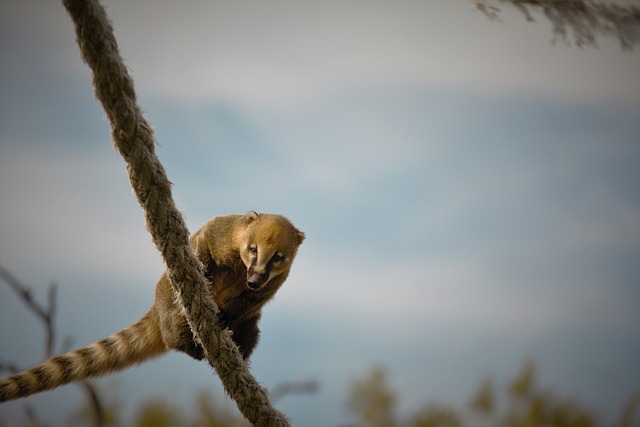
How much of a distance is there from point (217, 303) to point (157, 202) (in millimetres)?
1048

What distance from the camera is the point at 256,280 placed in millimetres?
3250

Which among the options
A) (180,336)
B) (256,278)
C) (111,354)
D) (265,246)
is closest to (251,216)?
(265,246)

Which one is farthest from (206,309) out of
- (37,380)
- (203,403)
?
(203,403)

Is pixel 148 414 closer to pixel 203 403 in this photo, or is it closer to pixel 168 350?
pixel 203 403

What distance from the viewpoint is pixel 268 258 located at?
3475 millimetres

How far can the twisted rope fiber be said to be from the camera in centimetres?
218

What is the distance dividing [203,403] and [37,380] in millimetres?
4904

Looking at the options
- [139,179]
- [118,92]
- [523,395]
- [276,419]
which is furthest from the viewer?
[523,395]

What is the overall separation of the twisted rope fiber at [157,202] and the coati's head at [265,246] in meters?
0.49

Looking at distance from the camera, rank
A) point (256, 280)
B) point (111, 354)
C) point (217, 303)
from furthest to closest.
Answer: point (111, 354)
point (217, 303)
point (256, 280)

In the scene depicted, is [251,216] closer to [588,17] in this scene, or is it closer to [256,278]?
[256,278]

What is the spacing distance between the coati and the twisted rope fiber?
40cm

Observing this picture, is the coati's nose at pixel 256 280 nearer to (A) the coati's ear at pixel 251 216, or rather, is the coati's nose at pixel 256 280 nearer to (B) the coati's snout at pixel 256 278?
(B) the coati's snout at pixel 256 278

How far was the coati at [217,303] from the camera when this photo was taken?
11.1 feet
